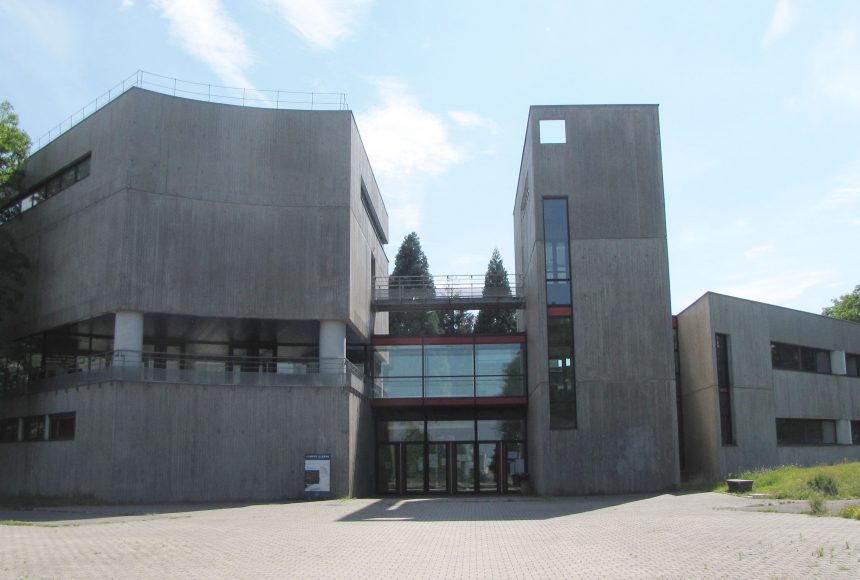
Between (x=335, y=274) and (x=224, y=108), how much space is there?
750 cm

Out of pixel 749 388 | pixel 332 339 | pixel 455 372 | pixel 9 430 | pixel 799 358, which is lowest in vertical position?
pixel 9 430

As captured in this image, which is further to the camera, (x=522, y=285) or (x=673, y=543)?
(x=522, y=285)

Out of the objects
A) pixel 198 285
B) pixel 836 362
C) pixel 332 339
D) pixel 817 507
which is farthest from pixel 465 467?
pixel 817 507

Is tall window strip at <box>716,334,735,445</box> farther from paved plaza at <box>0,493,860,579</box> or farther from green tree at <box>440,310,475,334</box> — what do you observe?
green tree at <box>440,310,475,334</box>

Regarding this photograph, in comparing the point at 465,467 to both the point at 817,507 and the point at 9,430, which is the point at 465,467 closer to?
the point at 9,430

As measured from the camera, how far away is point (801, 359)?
35.5 meters

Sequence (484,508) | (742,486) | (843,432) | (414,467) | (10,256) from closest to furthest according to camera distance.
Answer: (484,508) < (742,486) < (10,256) < (843,432) < (414,467)

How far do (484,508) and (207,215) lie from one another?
1495 cm

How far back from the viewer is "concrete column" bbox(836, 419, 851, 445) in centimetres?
3644

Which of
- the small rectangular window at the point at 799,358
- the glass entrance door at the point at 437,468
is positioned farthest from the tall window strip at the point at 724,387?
the glass entrance door at the point at 437,468

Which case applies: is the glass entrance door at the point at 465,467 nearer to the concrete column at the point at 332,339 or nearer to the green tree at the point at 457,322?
the concrete column at the point at 332,339

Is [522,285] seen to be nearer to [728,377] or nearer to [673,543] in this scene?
[728,377]

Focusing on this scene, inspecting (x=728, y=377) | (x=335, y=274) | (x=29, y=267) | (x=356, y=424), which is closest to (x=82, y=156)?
(x=29, y=267)

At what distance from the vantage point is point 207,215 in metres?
30.7
